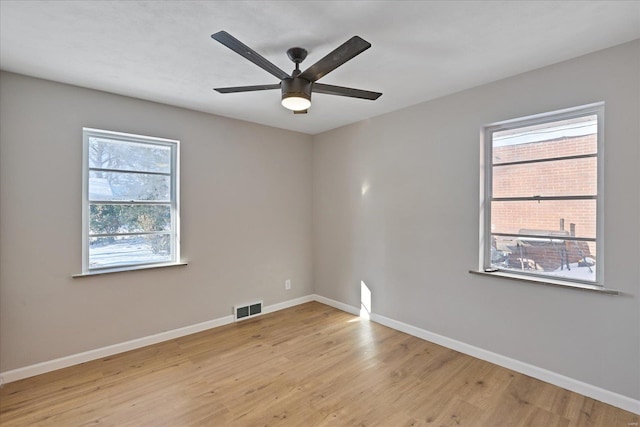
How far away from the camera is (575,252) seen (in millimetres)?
2426

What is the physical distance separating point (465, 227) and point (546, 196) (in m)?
0.70

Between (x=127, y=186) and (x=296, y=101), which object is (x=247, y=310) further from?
(x=296, y=101)

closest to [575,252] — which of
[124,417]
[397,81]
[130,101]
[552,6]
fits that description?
[552,6]

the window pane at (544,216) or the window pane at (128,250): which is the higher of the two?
the window pane at (544,216)

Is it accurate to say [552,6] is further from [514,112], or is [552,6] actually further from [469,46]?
[514,112]

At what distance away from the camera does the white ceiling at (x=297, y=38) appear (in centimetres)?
177

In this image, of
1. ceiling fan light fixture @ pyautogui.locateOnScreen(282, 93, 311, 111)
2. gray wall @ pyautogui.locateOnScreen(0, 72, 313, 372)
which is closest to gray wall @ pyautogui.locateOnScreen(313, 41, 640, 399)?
gray wall @ pyautogui.locateOnScreen(0, 72, 313, 372)

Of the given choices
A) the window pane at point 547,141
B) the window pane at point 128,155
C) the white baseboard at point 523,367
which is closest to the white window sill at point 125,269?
the window pane at point 128,155

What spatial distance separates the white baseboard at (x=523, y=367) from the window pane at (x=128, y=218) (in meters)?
2.74

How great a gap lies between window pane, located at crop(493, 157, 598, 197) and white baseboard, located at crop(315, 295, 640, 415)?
1446 millimetres

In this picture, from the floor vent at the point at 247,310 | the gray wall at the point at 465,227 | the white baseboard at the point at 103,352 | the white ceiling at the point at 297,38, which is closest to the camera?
the white ceiling at the point at 297,38

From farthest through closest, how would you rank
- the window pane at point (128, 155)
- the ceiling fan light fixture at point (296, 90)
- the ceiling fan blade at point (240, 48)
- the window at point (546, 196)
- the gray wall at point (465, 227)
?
1. the window pane at point (128, 155)
2. the window at point (546, 196)
3. the gray wall at point (465, 227)
4. the ceiling fan light fixture at point (296, 90)
5. the ceiling fan blade at point (240, 48)

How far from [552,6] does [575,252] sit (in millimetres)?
1779

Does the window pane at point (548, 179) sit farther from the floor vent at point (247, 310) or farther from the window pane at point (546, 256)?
the floor vent at point (247, 310)
